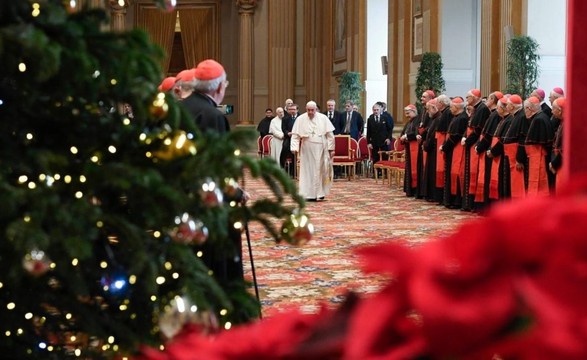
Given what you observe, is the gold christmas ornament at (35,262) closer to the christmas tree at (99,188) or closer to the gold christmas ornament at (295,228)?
the christmas tree at (99,188)

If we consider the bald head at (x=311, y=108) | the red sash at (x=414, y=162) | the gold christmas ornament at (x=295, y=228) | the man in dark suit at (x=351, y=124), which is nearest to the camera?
the gold christmas ornament at (x=295, y=228)

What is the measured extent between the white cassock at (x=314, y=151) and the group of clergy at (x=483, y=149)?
154 centimetres

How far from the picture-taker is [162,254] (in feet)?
8.36

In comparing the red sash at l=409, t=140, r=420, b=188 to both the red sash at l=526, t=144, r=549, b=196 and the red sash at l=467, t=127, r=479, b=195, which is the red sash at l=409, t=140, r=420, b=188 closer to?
the red sash at l=467, t=127, r=479, b=195

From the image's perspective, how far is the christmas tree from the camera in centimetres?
234

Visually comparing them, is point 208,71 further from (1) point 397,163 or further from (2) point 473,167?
(1) point 397,163

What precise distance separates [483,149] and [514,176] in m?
1.11

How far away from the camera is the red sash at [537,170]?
1188 centimetres

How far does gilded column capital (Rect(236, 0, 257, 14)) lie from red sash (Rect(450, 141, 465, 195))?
52.2 feet

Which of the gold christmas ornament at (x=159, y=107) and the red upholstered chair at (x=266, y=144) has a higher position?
the gold christmas ornament at (x=159, y=107)

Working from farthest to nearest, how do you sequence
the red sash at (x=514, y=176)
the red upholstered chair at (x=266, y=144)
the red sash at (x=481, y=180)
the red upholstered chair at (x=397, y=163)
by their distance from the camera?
the red upholstered chair at (x=266, y=144), the red upholstered chair at (x=397, y=163), the red sash at (x=481, y=180), the red sash at (x=514, y=176)

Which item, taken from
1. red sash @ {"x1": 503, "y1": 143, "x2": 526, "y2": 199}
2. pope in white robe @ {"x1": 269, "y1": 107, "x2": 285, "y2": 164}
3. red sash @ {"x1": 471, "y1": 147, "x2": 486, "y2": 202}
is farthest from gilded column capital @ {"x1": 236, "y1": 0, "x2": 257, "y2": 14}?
red sash @ {"x1": 503, "y1": 143, "x2": 526, "y2": 199}

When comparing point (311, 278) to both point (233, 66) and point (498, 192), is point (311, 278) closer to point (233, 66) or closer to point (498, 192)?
point (498, 192)

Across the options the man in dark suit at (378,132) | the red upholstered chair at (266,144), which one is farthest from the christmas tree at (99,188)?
the red upholstered chair at (266,144)
